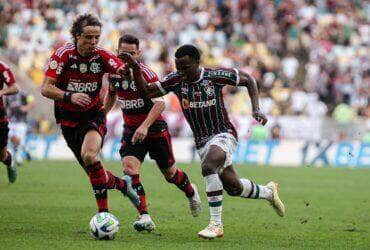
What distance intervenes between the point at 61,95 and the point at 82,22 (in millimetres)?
875

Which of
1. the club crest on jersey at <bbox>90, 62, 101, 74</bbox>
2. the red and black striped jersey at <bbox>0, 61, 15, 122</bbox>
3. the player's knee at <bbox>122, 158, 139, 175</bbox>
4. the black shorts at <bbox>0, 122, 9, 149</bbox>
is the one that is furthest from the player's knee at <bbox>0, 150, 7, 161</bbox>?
the club crest on jersey at <bbox>90, 62, 101, 74</bbox>

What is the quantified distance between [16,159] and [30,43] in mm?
9523

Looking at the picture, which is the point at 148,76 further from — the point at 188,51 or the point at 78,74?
the point at 78,74

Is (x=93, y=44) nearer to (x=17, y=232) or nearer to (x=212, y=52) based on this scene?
(x=17, y=232)

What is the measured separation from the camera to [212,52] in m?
34.4

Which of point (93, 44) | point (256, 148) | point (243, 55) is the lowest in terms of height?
point (256, 148)

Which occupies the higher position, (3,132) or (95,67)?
(95,67)

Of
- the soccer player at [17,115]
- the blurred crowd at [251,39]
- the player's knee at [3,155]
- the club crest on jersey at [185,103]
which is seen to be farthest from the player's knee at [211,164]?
the blurred crowd at [251,39]

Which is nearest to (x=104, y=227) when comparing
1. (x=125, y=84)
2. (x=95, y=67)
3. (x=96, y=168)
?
(x=96, y=168)

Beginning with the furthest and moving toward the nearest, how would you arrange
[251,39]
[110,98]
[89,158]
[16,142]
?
[251,39] → [16,142] → [110,98] → [89,158]

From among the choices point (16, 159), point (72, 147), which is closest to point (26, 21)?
point (16, 159)

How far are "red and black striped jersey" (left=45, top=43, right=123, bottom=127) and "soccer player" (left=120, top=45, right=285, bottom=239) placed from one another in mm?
282

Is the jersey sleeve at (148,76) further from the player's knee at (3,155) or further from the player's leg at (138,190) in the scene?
the player's knee at (3,155)

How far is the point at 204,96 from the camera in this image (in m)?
11.3
